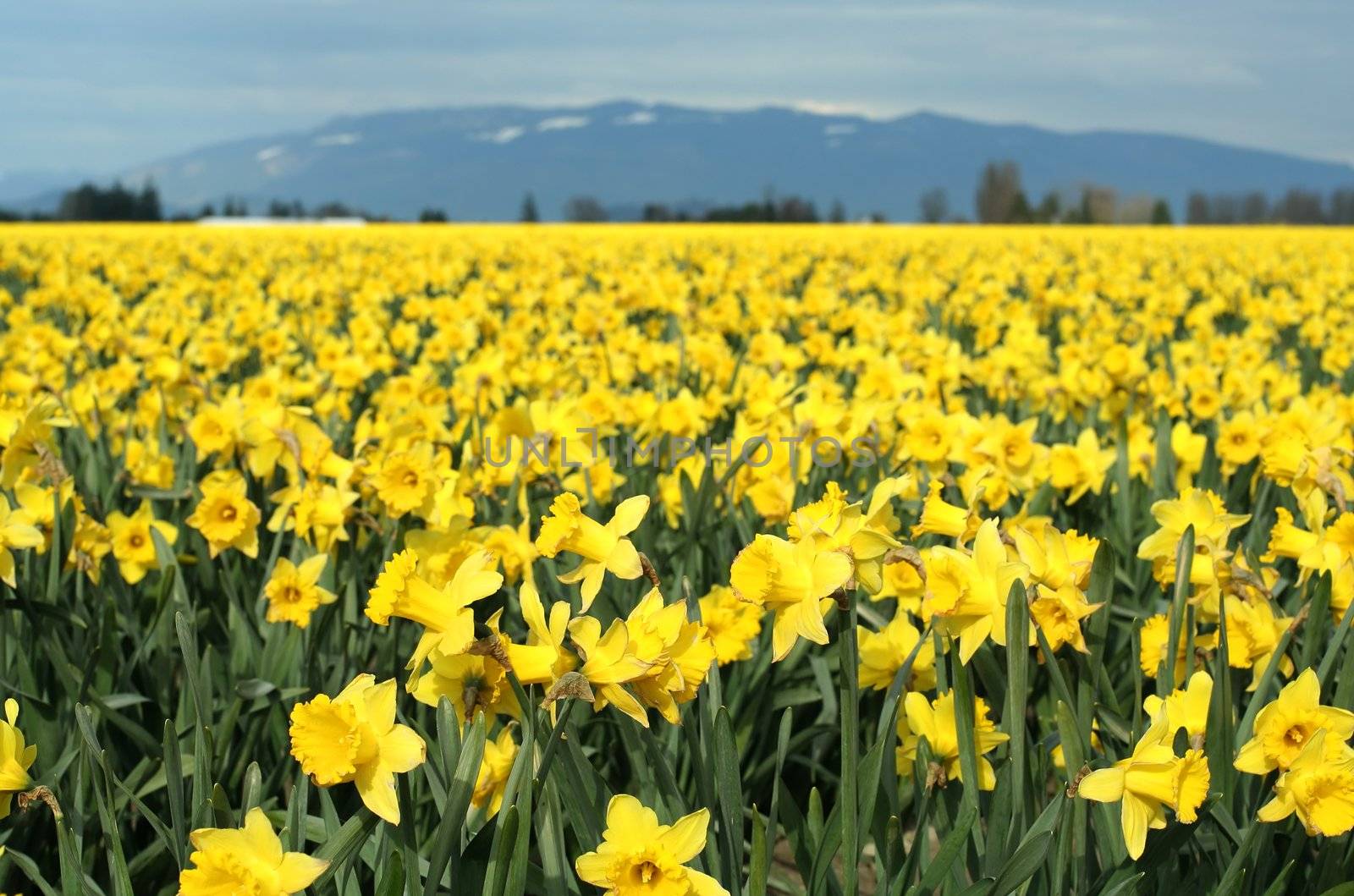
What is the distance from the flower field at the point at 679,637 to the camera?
1372 millimetres

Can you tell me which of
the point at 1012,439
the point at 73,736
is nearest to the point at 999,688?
the point at 1012,439

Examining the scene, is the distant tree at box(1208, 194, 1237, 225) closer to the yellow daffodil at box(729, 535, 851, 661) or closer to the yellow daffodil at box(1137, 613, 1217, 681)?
the yellow daffodil at box(1137, 613, 1217, 681)

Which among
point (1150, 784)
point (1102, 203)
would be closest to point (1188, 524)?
point (1150, 784)

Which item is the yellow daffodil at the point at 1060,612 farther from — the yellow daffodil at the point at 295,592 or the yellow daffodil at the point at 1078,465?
the yellow daffodil at the point at 295,592

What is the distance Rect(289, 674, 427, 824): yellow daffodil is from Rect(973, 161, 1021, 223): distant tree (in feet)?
268

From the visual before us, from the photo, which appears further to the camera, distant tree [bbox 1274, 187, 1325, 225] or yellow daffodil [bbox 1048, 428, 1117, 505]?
distant tree [bbox 1274, 187, 1325, 225]

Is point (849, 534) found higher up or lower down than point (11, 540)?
higher up

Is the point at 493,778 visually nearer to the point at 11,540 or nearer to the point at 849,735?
the point at 849,735

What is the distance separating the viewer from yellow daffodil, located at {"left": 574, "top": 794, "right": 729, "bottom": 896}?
127 centimetres

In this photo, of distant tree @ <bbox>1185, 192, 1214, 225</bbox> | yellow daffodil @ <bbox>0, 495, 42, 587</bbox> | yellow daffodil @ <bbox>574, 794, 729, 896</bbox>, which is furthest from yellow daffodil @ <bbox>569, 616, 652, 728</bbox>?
distant tree @ <bbox>1185, 192, 1214, 225</bbox>

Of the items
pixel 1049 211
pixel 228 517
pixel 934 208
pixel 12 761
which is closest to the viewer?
pixel 12 761

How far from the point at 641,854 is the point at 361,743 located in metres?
0.32

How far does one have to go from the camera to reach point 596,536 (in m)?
1.56

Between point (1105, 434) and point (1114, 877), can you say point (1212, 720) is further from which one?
point (1105, 434)
